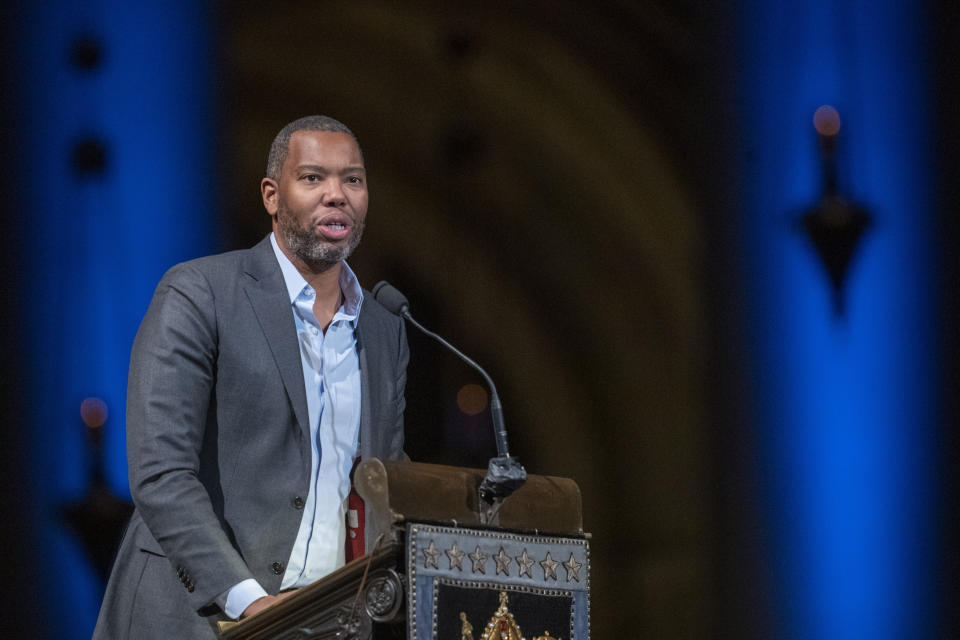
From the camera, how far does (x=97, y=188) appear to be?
3.33m

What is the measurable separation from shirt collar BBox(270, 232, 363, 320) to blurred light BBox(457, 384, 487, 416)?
1049 millimetres

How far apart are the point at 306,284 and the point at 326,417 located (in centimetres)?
27

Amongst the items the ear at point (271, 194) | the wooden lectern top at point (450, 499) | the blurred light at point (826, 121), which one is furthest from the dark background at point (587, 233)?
the wooden lectern top at point (450, 499)

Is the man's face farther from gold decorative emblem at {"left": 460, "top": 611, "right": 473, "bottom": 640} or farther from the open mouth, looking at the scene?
gold decorative emblem at {"left": 460, "top": 611, "right": 473, "bottom": 640}

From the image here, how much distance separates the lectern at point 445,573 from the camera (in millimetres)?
1921

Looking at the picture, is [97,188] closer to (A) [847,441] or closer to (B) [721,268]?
(B) [721,268]

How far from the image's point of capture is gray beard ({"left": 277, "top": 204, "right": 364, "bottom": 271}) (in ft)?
8.43

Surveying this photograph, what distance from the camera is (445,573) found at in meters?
1.95

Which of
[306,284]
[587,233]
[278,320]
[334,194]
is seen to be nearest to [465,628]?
[278,320]

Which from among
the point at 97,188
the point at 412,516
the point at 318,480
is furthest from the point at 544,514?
the point at 97,188

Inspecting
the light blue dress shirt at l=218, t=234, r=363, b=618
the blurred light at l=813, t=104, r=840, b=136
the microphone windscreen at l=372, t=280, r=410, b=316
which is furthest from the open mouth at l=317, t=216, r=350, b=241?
the blurred light at l=813, t=104, r=840, b=136

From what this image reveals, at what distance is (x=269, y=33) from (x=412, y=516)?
82.7 inches

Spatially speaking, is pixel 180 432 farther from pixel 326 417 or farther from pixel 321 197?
pixel 321 197

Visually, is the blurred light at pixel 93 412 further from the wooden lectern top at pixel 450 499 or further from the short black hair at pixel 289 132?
the wooden lectern top at pixel 450 499
